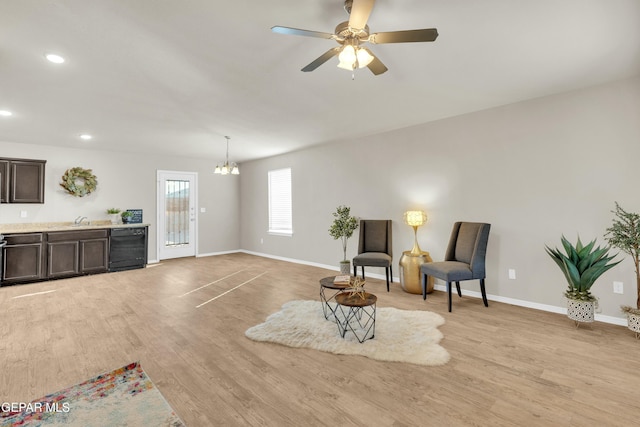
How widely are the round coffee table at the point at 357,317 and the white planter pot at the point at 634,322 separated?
98.1 inches

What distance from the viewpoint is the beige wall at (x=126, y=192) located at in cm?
577

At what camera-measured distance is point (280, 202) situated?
24.0ft

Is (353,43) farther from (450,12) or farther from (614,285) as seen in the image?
(614,285)

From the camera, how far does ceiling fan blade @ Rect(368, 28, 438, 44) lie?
179 centimetres

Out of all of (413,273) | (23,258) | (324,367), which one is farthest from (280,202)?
(324,367)

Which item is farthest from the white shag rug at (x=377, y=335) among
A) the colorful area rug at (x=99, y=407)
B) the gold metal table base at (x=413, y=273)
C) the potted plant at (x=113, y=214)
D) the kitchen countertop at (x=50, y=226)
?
the potted plant at (x=113, y=214)

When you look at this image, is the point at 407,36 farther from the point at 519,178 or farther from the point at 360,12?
the point at 519,178

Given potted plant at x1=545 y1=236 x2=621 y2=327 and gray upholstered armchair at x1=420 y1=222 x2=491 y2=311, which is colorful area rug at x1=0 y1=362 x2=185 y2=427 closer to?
gray upholstered armchair at x1=420 y1=222 x2=491 y2=311

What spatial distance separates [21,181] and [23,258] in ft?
4.93

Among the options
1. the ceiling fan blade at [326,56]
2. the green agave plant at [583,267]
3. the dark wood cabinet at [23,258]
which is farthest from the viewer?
the dark wood cabinet at [23,258]

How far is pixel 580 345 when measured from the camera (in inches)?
107

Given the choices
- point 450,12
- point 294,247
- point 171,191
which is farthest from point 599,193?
point 171,191

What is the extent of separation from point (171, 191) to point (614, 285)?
825 cm

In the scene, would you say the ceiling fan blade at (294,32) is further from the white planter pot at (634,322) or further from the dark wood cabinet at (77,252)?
the dark wood cabinet at (77,252)
